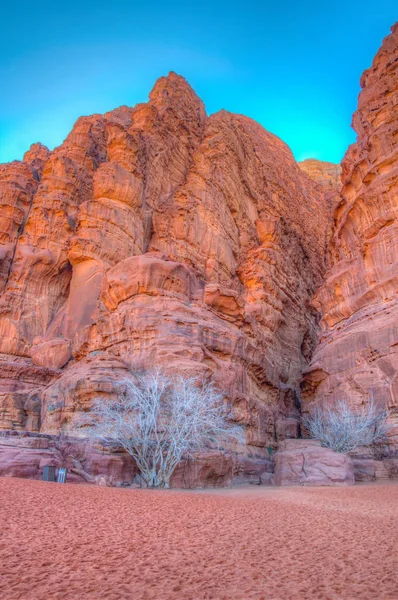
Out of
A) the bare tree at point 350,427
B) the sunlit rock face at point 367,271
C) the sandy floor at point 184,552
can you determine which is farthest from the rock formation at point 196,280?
the sandy floor at point 184,552

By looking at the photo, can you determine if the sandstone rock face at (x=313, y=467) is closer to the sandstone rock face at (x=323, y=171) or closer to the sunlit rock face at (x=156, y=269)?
the sunlit rock face at (x=156, y=269)

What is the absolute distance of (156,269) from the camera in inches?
1069

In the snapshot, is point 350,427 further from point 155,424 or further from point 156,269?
point 156,269

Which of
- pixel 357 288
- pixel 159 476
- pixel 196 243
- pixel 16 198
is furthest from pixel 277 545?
pixel 16 198

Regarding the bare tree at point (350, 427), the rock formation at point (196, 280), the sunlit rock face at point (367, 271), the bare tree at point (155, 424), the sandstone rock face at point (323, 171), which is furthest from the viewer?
the sandstone rock face at point (323, 171)

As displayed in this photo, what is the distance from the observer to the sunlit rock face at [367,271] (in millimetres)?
28125

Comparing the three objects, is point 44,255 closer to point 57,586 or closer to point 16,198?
point 16,198

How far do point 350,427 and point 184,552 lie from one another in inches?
877

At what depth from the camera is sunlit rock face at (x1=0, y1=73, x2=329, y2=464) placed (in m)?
25.5

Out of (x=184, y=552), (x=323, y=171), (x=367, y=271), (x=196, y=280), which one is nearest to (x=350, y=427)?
(x=367, y=271)

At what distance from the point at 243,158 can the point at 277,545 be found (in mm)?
59778

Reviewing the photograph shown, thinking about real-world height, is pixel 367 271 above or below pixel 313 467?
above

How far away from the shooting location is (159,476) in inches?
682

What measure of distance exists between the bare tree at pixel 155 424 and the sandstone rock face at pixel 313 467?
3676mm
